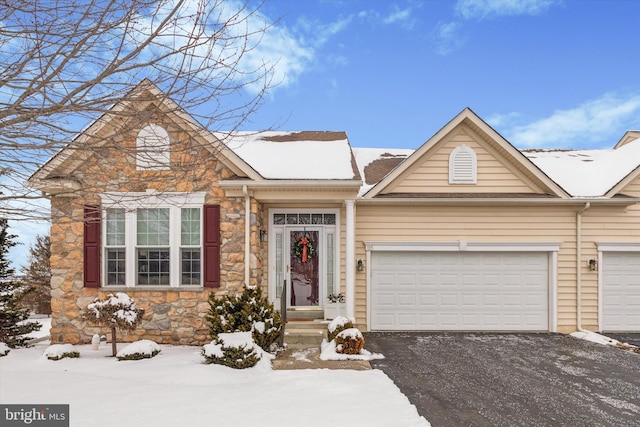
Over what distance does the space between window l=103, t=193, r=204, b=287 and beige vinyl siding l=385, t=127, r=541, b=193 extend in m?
4.87

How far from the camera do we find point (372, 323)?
970 cm

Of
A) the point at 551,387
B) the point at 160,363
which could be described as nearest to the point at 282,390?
the point at 160,363

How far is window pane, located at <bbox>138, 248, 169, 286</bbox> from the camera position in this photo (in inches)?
327

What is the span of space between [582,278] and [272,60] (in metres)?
9.72

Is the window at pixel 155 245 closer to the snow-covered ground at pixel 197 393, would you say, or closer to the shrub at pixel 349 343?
the snow-covered ground at pixel 197 393

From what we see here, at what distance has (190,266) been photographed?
831 cm

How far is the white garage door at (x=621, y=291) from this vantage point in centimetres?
991

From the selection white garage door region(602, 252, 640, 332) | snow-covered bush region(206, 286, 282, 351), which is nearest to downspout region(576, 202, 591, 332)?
white garage door region(602, 252, 640, 332)

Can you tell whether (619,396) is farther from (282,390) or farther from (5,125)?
(5,125)

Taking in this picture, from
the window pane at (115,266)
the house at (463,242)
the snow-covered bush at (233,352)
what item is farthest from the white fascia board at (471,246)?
the window pane at (115,266)

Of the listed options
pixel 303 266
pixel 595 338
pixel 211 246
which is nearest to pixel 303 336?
pixel 303 266

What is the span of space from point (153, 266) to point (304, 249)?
342cm

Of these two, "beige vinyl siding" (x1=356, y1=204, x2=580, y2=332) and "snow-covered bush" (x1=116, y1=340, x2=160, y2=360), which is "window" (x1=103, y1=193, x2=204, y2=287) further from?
"beige vinyl siding" (x1=356, y1=204, x2=580, y2=332)

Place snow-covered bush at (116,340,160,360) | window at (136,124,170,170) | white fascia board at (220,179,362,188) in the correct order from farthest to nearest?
white fascia board at (220,179,362,188)
snow-covered bush at (116,340,160,360)
window at (136,124,170,170)
